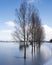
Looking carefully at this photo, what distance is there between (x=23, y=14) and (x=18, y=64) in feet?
26.0

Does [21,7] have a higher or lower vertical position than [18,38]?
higher

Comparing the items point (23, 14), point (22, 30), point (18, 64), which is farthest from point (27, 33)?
point (18, 64)

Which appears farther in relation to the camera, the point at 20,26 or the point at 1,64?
the point at 20,26

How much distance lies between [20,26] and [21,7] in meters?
2.37

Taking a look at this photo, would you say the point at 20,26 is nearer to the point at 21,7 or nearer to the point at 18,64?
the point at 21,7

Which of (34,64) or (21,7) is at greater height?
(21,7)

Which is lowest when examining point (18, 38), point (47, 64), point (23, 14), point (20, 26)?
point (47, 64)

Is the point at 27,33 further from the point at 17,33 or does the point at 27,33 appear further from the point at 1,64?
the point at 1,64

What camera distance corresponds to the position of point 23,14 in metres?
23.7

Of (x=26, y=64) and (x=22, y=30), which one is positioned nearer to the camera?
(x=26, y=64)

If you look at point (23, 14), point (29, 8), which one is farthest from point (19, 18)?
point (29, 8)

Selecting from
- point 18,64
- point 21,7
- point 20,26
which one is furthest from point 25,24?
point 18,64

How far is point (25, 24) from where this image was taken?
78.5 ft

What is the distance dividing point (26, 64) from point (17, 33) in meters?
7.00
